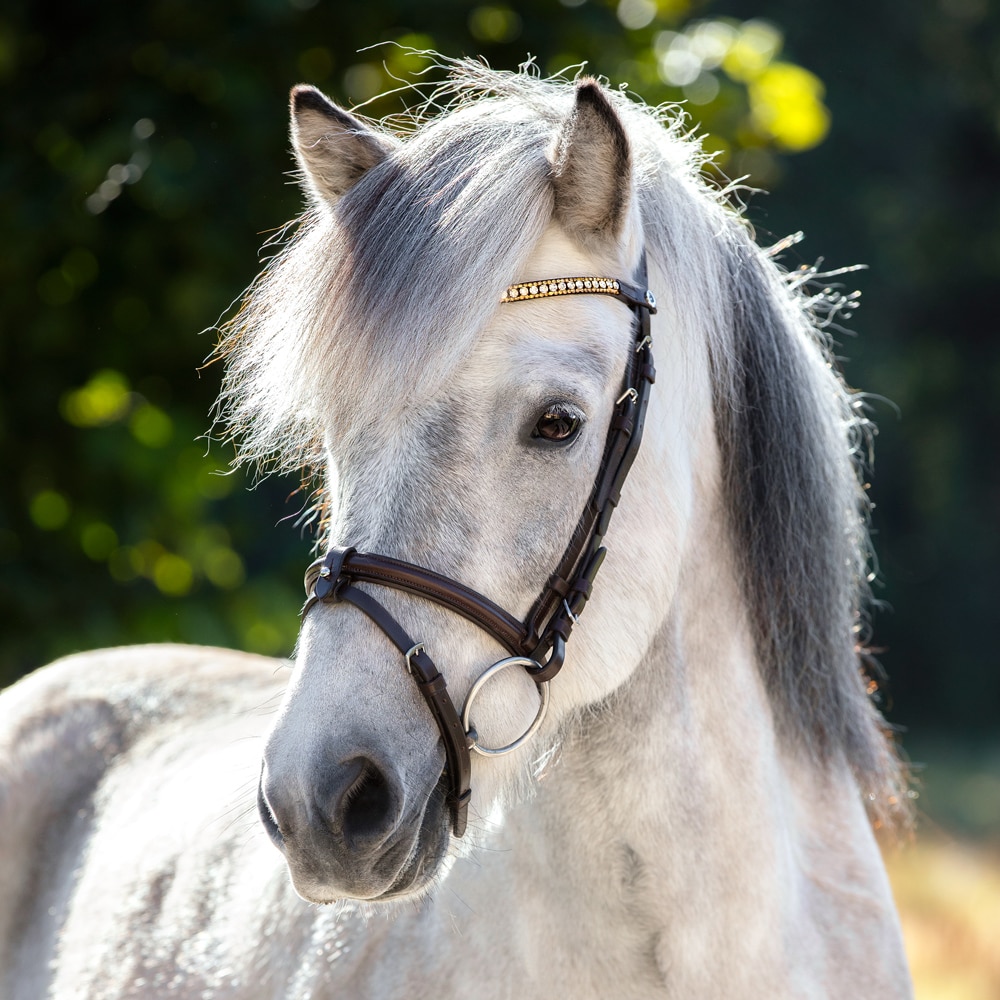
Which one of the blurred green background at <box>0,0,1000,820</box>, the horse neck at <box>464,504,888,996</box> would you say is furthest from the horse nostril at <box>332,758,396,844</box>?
the blurred green background at <box>0,0,1000,820</box>

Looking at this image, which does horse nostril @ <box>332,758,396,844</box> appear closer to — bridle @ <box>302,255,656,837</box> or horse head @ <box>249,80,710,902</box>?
horse head @ <box>249,80,710,902</box>

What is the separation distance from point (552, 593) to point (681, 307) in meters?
0.63

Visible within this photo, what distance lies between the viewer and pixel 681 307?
210cm

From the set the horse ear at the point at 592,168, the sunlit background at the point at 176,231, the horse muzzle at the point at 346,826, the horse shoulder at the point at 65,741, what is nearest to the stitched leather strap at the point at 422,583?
the horse muzzle at the point at 346,826

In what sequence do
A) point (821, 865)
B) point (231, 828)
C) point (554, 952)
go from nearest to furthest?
1. point (554, 952)
2. point (821, 865)
3. point (231, 828)

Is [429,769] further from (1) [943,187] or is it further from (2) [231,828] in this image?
(1) [943,187]

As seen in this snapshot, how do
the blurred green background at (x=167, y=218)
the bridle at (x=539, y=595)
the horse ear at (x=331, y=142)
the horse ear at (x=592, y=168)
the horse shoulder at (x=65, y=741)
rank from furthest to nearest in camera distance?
the blurred green background at (x=167, y=218)
the horse shoulder at (x=65, y=741)
the horse ear at (x=331, y=142)
the horse ear at (x=592, y=168)
the bridle at (x=539, y=595)

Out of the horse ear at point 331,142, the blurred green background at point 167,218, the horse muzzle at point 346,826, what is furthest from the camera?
the blurred green background at point 167,218

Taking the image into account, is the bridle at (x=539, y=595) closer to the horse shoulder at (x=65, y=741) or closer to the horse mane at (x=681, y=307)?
the horse mane at (x=681, y=307)

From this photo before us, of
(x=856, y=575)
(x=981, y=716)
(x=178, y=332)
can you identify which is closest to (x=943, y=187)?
(x=981, y=716)

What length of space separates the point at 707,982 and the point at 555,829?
0.36 m

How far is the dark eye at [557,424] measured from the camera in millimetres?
1781

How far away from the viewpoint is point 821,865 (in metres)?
2.25

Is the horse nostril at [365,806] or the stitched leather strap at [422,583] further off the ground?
the stitched leather strap at [422,583]
